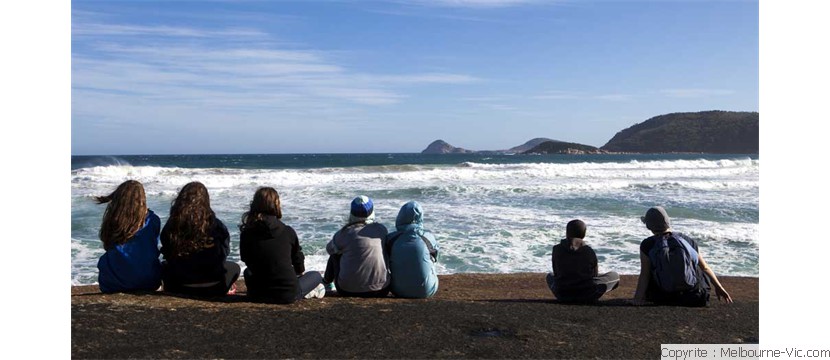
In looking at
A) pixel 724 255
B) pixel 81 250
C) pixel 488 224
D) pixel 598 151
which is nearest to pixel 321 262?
pixel 81 250

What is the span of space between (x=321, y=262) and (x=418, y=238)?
4.23 m

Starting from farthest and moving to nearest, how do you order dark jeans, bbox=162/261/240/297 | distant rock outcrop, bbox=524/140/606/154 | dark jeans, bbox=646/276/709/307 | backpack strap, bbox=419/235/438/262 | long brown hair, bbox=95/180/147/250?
1. distant rock outcrop, bbox=524/140/606/154
2. backpack strap, bbox=419/235/438/262
3. dark jeans, bbox=646/276/709/307
4. dark jeans, bbox=162/261/240/297
5. long brown hair, bbox=95/180/147/250

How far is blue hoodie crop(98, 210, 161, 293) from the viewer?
19.1ft

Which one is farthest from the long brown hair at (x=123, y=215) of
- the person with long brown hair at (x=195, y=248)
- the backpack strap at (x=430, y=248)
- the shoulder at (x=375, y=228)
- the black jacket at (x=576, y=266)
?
the black jacket at (x=576, y=266)

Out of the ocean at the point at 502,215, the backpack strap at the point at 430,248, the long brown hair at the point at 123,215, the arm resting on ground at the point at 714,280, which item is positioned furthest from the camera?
the ocean at the point at 502,215

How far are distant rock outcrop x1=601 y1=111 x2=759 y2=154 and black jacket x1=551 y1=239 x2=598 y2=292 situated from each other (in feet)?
422

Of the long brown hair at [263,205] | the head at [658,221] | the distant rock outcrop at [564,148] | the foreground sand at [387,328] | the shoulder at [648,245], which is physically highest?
the distant rock outcrop at [564,148]

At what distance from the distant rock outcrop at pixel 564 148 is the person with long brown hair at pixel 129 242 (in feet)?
417

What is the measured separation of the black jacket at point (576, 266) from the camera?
6277mm

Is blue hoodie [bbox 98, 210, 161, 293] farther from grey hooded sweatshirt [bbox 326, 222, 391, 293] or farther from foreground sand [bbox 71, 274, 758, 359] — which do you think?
grey hooded sweatshirt [bbox 326, 222, 391, 293]

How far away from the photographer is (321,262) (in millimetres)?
10391

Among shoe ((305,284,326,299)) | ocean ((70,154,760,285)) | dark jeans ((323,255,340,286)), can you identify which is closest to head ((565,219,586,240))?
dark jeans ((323,255,340,286))

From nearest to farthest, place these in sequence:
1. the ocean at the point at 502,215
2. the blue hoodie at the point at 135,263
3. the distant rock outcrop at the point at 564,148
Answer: the blue hoodie at the point at 135,263 → the ocean at the point at 502,215 → the distant rock outcrop at the point at 564,148

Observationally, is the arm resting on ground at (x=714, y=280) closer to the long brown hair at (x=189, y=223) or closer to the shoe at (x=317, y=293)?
the shoe at (x=317, y=293)
